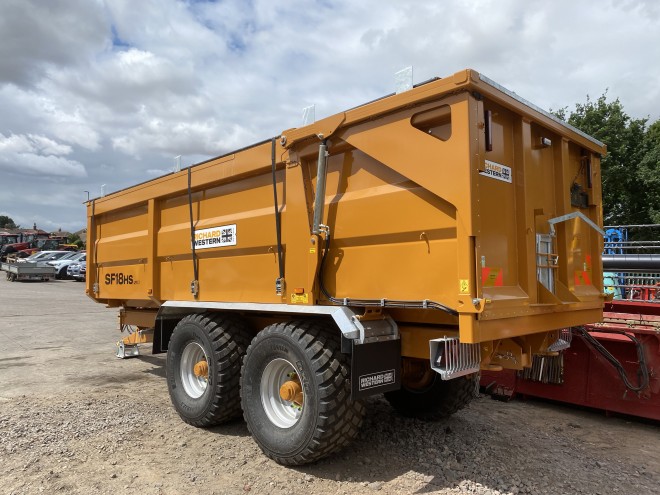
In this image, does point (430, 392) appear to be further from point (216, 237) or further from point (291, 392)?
point (216, 237)

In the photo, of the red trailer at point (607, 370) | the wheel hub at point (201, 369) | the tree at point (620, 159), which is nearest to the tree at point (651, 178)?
the tree at point (620, 159)

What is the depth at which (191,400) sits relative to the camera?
4.93 m

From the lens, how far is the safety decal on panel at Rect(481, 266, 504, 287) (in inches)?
128

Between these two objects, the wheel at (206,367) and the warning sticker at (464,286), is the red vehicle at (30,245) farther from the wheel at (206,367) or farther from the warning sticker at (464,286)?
the warning sticker at (464,286)

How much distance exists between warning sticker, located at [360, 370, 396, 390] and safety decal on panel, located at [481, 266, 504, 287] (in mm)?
970

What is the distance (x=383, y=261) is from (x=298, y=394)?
1.27 meters

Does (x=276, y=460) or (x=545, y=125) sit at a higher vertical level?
(x=545, y=125)

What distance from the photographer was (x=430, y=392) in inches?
189

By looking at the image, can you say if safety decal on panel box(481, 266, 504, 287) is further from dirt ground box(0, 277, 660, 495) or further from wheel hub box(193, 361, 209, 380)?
wheel hub box(193, 361, 209, 380)

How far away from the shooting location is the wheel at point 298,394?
3592mm

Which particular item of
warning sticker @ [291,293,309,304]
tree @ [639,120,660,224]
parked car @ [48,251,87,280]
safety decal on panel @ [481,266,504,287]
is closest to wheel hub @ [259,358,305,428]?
warning sticker @ [291,293,309,304]

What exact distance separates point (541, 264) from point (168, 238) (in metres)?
3.91

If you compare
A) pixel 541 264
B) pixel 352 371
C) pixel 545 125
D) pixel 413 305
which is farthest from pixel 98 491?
pixel 545 125

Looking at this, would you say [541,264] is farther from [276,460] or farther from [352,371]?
[276,460]
